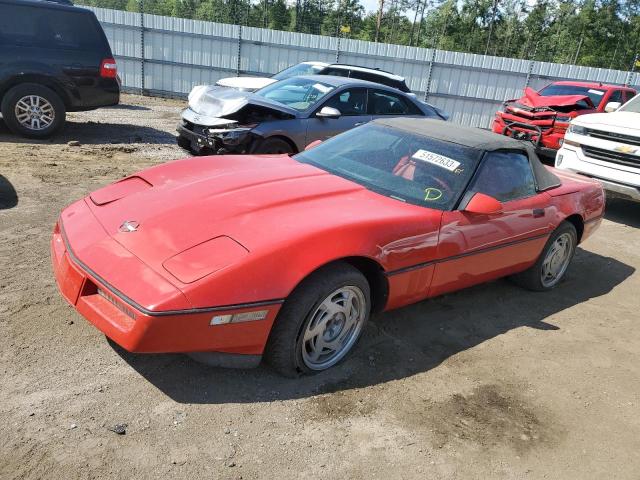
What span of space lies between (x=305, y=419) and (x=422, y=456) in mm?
626

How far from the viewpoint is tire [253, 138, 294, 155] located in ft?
23.2

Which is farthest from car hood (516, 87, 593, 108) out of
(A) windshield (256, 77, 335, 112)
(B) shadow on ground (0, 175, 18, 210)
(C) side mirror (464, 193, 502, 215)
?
(B) shadow on ground (0, 175, 18, 210)

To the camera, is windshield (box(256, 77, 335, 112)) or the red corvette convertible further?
windshield (box(256, 77, 335, 112))

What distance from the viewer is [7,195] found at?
5.54 meters

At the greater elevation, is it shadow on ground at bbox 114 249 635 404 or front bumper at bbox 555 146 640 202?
front bumper at bbox 555 146 640 202

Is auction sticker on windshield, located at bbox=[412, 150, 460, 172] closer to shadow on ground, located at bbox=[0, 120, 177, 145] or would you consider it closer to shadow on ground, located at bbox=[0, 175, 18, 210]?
shadow on ground, located at bbox=[0, 175, 18, 210]

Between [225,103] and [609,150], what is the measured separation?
5.54 m

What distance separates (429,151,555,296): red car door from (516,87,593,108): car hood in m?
7.36

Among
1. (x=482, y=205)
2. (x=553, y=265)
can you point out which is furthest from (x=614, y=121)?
(x=482, y=205)

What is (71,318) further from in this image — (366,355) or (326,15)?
(326,15)

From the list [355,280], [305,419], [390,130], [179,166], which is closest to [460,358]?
[355,280]

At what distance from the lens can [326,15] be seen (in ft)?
147

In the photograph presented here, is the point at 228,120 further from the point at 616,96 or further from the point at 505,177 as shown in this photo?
the point at 616,96

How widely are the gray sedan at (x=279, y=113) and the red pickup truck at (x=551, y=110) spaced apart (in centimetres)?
396
